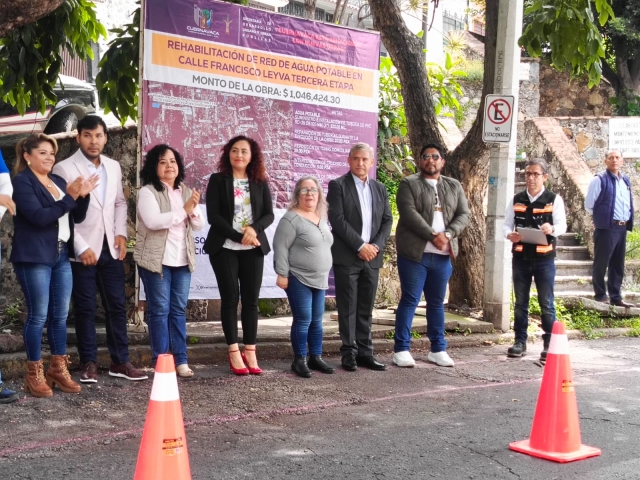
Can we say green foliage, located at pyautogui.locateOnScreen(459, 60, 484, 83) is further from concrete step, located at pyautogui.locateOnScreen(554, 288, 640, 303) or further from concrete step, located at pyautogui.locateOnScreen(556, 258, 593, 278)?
concrete step, located at pyautogui.locateOnScreen(554, 288, 640, 303)

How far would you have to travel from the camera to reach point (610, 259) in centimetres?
1123

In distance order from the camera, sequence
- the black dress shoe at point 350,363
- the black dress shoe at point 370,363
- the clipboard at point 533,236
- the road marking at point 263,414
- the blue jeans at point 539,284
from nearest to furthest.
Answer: the road marking at point 263,414, the black dress shoe at point 350,363, the black dress shoe at point 370,363, the clipboard at point 533,236, the blue jeans at point 539,284

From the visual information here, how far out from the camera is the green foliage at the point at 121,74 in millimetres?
9211

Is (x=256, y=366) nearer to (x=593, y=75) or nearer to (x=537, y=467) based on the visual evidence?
(x=537, y=467)

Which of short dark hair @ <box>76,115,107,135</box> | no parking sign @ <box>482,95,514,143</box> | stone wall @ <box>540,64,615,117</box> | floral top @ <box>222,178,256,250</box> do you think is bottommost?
floral top @ <box>222,178,256,250</box>

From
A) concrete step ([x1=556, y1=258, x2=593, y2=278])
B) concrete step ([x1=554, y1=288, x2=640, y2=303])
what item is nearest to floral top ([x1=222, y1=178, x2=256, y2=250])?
concrete step ([x1=554, y1=288, x2=640, y2=303])

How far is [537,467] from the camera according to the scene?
4.99 meters

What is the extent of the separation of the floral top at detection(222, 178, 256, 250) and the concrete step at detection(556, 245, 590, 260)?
6.94m

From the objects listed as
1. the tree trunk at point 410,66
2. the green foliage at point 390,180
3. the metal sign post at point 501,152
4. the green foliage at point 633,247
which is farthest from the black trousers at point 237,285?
the green foliage at point 633,247

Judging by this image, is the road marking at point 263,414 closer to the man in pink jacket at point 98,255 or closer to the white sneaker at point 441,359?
the white sneaker at point 441,359

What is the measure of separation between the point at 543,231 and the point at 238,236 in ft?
10.0

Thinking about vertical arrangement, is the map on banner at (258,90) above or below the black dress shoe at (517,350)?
above

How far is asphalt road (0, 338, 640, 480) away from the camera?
15.9 ft

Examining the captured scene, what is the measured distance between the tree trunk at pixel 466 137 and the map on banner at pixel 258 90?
1.01 m
